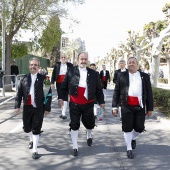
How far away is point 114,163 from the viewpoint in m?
4.84

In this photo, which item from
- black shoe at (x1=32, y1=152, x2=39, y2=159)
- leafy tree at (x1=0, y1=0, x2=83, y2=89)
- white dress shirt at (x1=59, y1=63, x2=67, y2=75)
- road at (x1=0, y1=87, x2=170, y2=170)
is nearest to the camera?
road at (x1=0, y1=87, x2=170, y2=170)

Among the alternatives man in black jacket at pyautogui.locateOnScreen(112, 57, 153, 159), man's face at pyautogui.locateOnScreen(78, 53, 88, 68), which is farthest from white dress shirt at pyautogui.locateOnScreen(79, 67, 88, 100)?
man in black jacket at pyautogui.locateOnScreen(112, 57, 153, 159)

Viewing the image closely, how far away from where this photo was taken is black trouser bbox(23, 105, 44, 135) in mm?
5270

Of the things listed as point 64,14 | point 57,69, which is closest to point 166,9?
point 64,14

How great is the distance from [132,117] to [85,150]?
1118 millimetres

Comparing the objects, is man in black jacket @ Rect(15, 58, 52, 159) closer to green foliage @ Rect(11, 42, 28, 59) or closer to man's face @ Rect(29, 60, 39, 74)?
man's face @ Rect(29, 60, 39, 74)

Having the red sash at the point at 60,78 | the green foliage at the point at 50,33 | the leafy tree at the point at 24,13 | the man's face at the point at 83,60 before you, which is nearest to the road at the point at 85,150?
the red sash at the point at 60,78

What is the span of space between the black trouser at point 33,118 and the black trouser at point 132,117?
1.47 meters

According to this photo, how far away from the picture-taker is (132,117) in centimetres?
526

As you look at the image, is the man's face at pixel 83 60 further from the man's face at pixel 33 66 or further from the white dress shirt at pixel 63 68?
the white dress shirt at pixel 63 68

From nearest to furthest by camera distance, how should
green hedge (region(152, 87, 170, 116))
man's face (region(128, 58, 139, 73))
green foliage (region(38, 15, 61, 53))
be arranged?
man's face (region(128, 58, 139, 73)) → green hedge (region(152, 87, 170, 116)) → green foliage (region(38, 15, 61, 53))

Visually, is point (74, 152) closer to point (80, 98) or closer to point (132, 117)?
point (80, 98)

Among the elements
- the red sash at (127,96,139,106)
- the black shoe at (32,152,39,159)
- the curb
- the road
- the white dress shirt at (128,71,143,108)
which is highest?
the white dress shirt at (128,71,143,108)

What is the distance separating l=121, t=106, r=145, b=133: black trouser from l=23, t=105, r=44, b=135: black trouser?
1.47m
